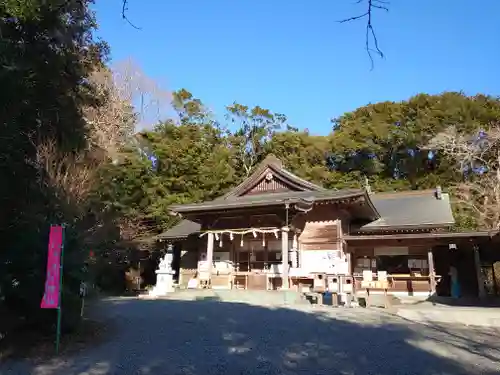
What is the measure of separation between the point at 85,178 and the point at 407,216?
1467 cm

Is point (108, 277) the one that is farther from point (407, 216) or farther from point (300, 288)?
point (407, 216)

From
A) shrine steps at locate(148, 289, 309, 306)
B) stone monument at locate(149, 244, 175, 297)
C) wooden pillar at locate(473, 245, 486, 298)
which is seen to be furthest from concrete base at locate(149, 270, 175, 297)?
wooden pillar at locate(473, 245, 486, 298)

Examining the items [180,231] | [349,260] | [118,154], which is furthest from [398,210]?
[118,154]

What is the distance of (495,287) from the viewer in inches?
734

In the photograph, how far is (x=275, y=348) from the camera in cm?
637

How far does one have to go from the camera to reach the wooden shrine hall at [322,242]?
16125mm

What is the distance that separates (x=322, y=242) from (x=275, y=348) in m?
11.1

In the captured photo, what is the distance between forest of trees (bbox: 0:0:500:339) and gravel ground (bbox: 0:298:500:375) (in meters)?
1.37

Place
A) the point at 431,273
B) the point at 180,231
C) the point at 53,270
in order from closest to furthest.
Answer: the point at 53,270 → the point at 431,273 → the point at 180,231

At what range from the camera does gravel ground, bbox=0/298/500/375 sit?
5.43m

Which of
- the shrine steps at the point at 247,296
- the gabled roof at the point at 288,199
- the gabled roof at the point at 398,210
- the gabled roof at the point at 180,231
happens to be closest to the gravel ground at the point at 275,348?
the shrine steps at the point at 247,296

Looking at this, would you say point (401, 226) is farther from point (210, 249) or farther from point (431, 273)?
point (210, 249)

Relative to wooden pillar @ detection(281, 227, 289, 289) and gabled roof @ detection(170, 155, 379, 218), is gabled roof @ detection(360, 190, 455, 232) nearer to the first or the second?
gabled roof @ detection(170, 155, 379, 218)

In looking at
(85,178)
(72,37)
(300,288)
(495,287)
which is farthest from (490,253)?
(72,37)
